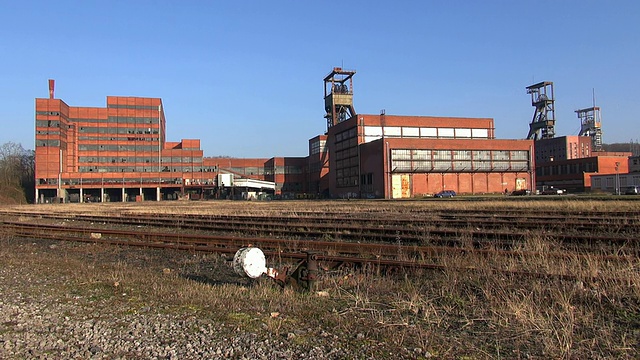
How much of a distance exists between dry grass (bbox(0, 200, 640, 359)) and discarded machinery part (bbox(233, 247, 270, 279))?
12.8 inches

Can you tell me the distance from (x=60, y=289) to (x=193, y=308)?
3.27 m

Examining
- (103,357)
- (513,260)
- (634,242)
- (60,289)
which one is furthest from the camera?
(634,242)

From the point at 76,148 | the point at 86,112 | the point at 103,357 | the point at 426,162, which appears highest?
the point at 86,112

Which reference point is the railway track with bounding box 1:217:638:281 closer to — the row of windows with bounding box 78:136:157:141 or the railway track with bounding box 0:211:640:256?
the railway track with bounding box 0:211:640:256

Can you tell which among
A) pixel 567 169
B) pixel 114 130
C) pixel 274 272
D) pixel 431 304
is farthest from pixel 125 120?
pixel 431 304

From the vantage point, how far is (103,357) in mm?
4578

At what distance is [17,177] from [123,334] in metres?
140

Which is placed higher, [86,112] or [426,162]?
[86,112]

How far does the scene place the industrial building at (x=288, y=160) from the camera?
78625 mm

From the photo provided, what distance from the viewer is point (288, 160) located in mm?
129875

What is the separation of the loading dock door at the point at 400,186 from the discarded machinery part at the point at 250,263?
6925 cm

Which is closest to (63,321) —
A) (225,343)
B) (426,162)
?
(225,343)

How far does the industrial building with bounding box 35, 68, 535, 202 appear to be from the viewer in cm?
7862

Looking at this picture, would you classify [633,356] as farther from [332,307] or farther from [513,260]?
[513,260]
